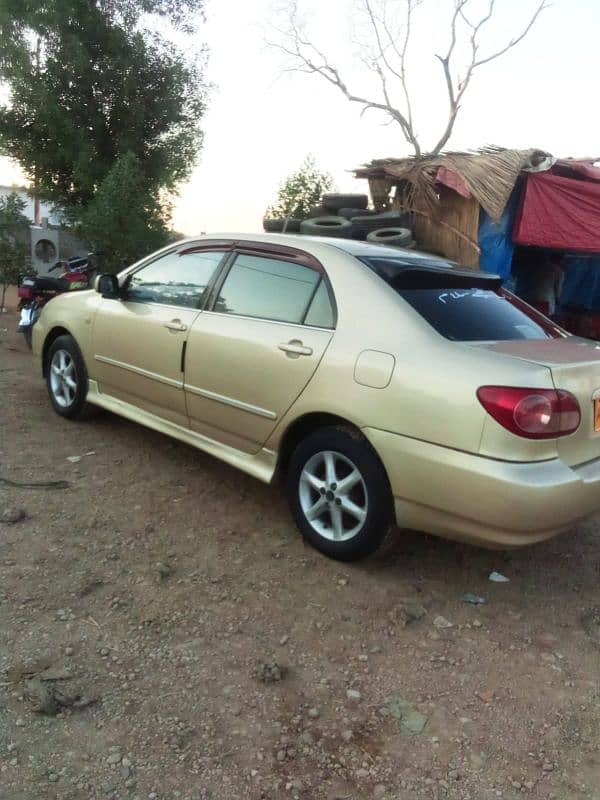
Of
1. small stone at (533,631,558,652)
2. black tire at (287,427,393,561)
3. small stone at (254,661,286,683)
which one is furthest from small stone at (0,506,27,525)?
small stone at (533,631,558,652)

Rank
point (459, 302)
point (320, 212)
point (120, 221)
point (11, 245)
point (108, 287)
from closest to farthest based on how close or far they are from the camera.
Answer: point (459, 302) → point (108, 287) → point (320, 212) → point (120, 221) → point (11, 245)

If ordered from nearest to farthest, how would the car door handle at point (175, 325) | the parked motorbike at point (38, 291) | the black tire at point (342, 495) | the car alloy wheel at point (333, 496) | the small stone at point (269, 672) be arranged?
the small stone at point (269, 672)
the black tire at point (342, 495)
the car alloy wheel at point (333, 496)
the car door handle at point (175, 325)
the parked motorbike at point (38, 291)

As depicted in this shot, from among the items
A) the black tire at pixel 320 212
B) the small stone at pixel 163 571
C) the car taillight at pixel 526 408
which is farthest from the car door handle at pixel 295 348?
the black tire at pixel 320 212

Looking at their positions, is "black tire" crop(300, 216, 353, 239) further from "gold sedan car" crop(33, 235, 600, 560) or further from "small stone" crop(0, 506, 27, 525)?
"small stone" crop(0, 506, 27, 525)

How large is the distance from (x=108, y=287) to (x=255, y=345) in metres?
1.53

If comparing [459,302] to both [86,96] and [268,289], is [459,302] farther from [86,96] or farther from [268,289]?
[86,96]

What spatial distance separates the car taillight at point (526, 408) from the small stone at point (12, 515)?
2.41 m

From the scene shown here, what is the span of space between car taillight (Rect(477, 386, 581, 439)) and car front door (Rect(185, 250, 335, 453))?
0.89 meters

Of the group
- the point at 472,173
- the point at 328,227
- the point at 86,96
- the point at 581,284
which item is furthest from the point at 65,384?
the point at 86,96

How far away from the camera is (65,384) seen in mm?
4906

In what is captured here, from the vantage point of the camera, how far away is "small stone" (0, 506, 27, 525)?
3314mm

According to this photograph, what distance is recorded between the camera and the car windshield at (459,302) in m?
2.95

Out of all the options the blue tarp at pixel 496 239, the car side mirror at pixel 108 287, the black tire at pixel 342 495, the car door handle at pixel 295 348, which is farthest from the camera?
the blue tarp at pixel 496 239

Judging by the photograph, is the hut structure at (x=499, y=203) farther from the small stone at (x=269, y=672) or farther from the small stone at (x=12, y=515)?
the small stone at (x=269, y=672)
